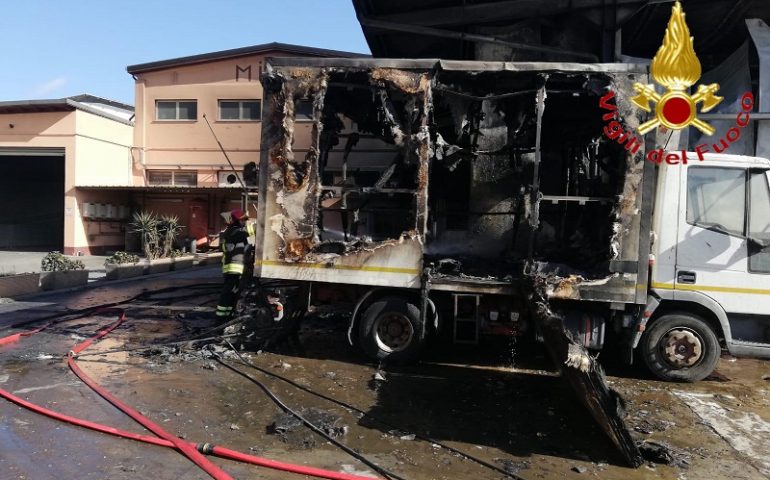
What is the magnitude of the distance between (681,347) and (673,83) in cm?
299

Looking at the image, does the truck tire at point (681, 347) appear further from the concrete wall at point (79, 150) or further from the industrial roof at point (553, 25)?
the concrete wall at point (79, 150)

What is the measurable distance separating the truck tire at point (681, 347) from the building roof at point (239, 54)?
521 inches

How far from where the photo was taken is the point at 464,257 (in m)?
8.01

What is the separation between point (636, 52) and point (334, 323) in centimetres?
823

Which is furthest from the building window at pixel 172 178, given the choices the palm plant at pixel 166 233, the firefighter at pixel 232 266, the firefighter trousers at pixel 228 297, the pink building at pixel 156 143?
the firefighter trousers at pixel 228 297

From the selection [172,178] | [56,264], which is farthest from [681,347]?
[172,178]

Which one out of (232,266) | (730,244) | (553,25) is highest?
(553,25)

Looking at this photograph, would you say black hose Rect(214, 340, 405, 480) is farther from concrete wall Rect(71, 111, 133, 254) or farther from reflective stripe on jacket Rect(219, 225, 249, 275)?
concrete wall Rect(71, 111, 133, 254)

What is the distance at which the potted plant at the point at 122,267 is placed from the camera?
12.2 metres

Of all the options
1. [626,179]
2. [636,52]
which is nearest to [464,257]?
[626,179]

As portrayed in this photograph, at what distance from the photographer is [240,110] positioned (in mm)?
18812

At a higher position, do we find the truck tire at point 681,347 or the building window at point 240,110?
the building window at point 240,110

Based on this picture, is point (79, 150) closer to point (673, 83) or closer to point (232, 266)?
point (232, 266)

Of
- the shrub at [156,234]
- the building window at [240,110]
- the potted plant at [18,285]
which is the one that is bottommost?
the potted plant at [18,285]
